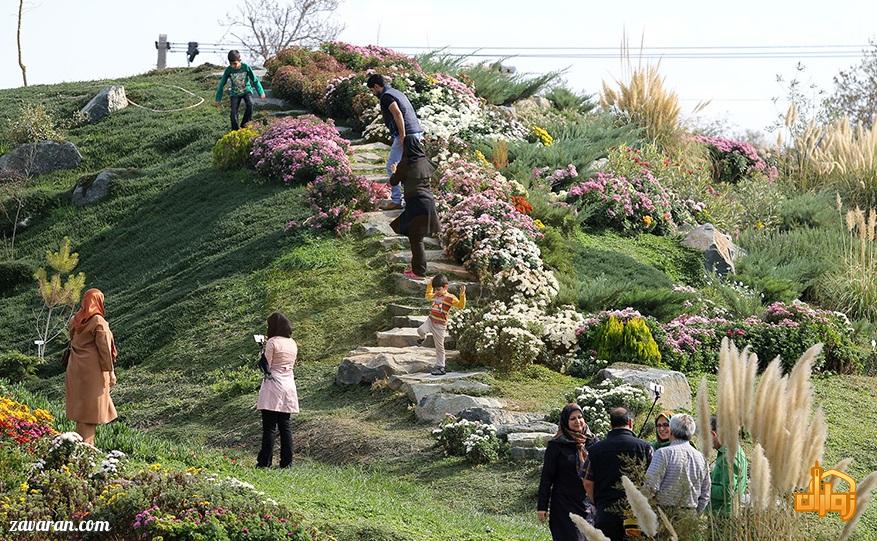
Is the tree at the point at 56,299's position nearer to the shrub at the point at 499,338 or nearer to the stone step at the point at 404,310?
the stone step at the point at 404,310

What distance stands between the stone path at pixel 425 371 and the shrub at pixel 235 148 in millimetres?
4675

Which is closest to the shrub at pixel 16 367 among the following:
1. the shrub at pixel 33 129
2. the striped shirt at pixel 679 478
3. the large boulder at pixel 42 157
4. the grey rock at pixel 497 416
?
the grey rock at pixel 497 416

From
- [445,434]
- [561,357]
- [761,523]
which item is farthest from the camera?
[561,357]

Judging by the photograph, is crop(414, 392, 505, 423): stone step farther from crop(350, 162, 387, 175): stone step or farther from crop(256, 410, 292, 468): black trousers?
crop(350, 162, 387, 175): stone step

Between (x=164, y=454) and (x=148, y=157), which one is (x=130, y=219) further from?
(x=164, y=454)

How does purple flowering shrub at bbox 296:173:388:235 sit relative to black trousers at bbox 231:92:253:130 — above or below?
below

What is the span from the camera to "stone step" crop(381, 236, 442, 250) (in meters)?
17.9

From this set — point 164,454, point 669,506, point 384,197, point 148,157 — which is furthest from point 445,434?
point 148,157

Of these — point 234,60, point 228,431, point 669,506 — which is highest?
point 234,60

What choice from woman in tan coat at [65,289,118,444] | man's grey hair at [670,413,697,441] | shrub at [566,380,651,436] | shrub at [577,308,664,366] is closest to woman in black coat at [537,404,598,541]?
man's grey hair at [670,413,697,441]

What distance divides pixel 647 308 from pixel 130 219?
33.9 ft

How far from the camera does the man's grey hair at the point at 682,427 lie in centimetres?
809

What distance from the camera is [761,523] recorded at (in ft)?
23.8

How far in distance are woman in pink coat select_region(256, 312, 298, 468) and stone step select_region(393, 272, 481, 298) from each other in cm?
488
